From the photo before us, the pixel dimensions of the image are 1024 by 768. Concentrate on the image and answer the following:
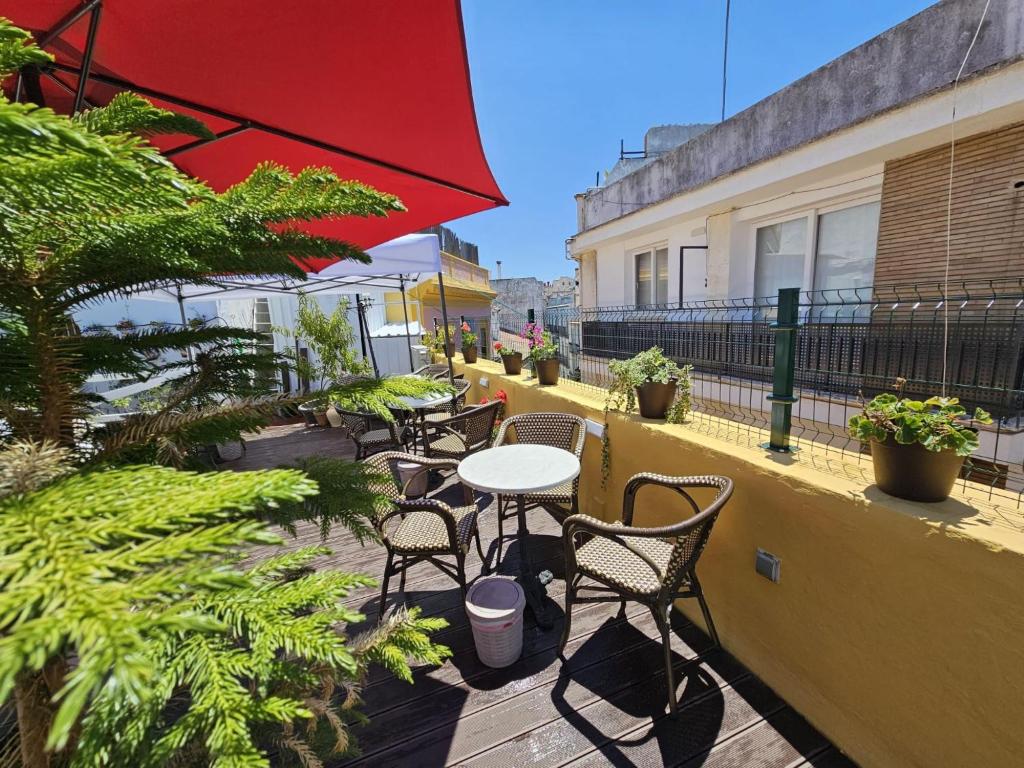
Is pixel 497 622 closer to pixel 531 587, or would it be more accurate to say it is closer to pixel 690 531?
pixel 531 587

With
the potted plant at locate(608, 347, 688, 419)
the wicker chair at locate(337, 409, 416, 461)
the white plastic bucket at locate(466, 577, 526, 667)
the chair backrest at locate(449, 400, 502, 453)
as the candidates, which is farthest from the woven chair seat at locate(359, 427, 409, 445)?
the potted plant at locate(608, 347, 688, 419)

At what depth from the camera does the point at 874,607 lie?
179 cm

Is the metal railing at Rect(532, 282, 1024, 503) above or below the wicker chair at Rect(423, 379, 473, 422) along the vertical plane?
above

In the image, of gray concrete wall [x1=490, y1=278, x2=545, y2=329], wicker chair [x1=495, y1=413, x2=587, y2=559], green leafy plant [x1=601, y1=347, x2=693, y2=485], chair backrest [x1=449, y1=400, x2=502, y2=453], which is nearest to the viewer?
green leafy plant [x1=601, y1=347, x2=693, y2=485]

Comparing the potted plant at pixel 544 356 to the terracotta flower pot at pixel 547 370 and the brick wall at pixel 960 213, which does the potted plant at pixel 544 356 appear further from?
the brick wall at pixel 960 213

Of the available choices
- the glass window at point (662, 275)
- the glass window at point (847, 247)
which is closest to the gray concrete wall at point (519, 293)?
the glass window at point (662, 275)

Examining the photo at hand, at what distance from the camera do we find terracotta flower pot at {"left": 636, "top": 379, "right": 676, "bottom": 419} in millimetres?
3109

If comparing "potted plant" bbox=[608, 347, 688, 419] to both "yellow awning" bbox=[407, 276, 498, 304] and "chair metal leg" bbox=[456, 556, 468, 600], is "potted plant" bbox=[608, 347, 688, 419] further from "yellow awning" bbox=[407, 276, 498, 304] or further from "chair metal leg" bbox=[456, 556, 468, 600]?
"yellow awning" bbox=[407, 276, 498, 304]

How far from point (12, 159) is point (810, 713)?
10.4ft

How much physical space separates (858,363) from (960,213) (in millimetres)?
2424

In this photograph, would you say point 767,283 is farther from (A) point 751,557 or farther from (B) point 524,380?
(A) point 751,557

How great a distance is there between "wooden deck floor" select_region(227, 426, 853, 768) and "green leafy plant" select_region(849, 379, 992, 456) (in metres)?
1.47

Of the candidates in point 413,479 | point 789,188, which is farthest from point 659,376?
point 789,188

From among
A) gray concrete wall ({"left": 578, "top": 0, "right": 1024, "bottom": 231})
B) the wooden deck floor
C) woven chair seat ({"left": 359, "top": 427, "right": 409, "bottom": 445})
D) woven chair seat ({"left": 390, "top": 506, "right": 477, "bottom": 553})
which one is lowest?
the wooden deck floor
